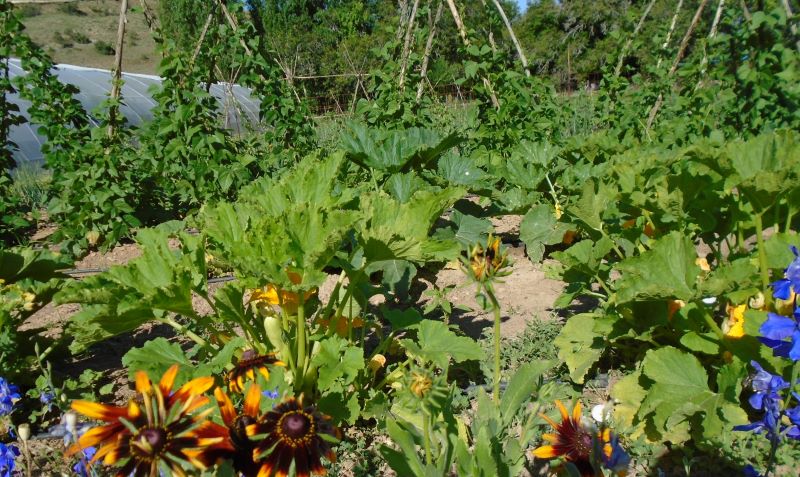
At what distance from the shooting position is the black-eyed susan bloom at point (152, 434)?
2.49 feet

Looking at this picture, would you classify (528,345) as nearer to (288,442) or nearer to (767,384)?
(767,384)

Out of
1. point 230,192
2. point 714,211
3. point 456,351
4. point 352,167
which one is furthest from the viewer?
point 230,192

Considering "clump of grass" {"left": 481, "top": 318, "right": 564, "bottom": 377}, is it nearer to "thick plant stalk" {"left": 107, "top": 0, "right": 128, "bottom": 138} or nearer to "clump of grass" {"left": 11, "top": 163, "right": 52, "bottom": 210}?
"thick plant stalk" {"left": 107, "top": 0, "right": 128, "bottom": 138}

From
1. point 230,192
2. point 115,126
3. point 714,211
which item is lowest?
point 230,192

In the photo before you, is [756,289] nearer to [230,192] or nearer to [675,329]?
[675,329]

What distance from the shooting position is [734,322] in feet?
6.48

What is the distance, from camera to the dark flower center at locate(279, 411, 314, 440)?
92 cm

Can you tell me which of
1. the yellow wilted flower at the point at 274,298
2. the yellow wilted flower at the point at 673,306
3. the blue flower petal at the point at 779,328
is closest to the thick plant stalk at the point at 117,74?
the yellow wilted flower at the point at 274,298

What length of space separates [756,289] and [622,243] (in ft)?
2.04

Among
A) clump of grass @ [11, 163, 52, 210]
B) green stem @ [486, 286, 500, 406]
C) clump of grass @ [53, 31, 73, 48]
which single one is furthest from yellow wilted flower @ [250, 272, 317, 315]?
clump of grass @ [53, 31, 73, 48]

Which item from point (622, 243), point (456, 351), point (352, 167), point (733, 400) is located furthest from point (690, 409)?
point (352, 167)

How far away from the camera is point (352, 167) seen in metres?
4.48

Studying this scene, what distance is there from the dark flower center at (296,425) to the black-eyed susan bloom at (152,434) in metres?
0.12

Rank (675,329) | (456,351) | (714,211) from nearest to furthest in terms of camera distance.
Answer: (456,351) → (675,329) → (714,211)
